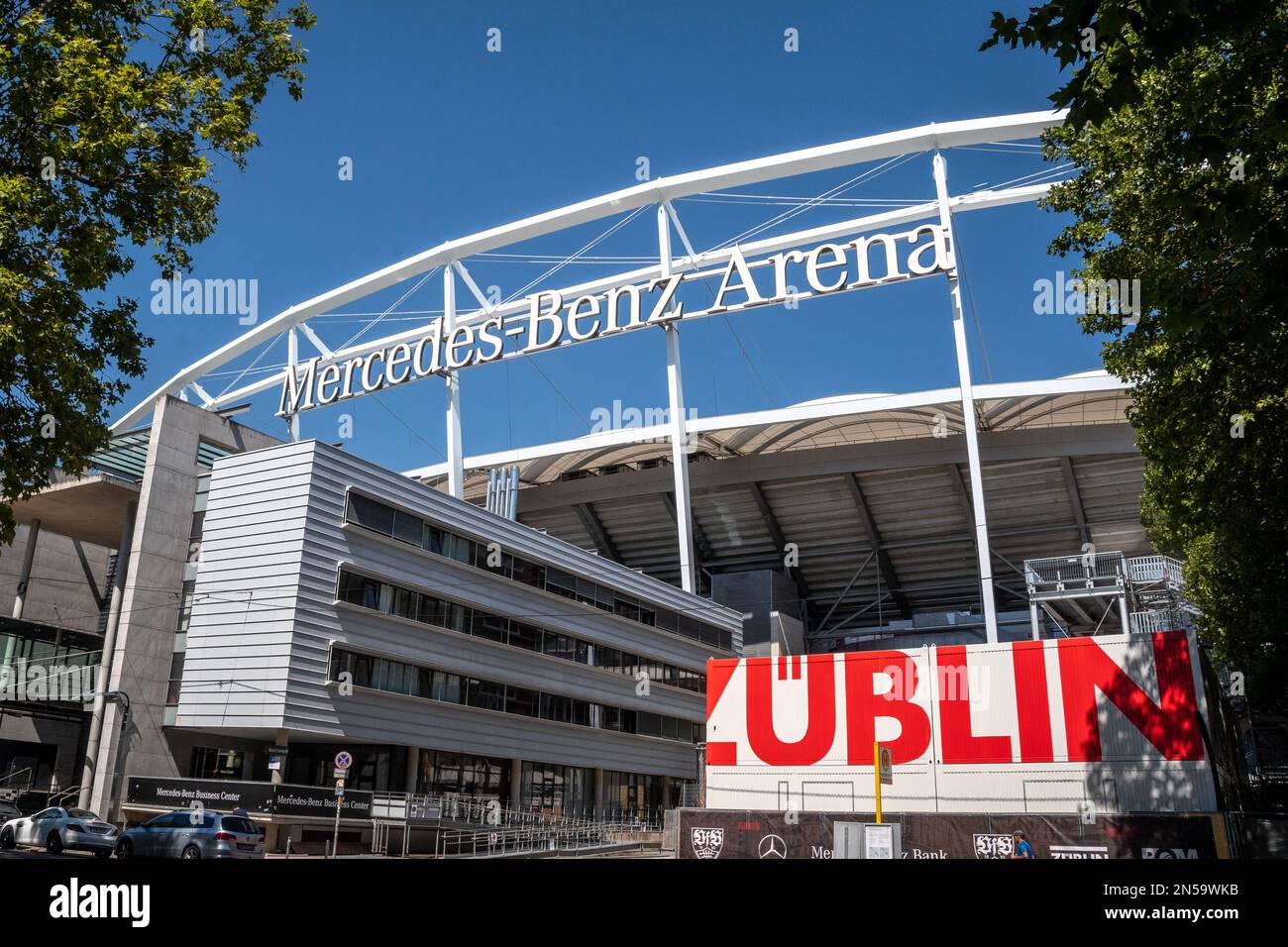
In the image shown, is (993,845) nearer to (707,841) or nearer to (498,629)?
(707,841)

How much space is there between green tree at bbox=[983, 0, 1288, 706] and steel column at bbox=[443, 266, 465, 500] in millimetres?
35263

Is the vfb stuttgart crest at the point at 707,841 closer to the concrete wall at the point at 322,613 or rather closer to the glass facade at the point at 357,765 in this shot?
the concrete wall at the point at 322,613

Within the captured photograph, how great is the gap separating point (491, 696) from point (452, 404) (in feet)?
53.9

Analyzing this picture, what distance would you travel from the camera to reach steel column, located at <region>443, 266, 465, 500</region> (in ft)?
168

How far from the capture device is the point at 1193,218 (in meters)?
9.40

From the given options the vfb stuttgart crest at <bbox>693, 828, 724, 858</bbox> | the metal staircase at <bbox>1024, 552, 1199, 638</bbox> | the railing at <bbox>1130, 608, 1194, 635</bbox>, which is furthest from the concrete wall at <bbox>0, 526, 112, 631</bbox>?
the railing at <bbox>1130, 608, 1194, 635</bbox>

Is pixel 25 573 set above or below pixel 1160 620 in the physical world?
above

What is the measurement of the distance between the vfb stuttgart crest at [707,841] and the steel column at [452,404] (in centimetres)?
2885

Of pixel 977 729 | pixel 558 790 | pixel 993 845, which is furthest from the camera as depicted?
pixel 558 790

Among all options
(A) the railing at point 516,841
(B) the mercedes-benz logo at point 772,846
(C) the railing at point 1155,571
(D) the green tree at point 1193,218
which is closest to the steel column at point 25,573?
(A) the railing at point 516,841

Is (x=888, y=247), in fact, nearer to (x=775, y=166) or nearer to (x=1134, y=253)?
(x=775, y=166)
